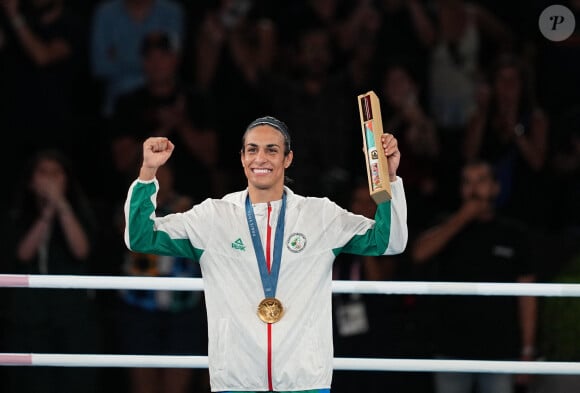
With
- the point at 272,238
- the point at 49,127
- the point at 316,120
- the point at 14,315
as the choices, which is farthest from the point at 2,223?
the point at 272,238

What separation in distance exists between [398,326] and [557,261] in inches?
48.8

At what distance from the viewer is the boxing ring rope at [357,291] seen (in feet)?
16.9

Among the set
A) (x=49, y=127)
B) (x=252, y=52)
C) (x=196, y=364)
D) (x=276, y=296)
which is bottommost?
(x=196, y=364)

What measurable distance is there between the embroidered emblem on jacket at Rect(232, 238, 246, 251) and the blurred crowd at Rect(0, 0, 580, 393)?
8.23ft

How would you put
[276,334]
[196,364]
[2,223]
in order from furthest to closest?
[2,223] → [196,364] → [276,334]

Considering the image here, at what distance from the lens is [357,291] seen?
5.19 m

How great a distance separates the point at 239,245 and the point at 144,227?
1.12 ft

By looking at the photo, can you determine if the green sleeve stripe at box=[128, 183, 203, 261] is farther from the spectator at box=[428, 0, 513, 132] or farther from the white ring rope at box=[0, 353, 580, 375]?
the spectator at box=[428, 0, 513, 132]

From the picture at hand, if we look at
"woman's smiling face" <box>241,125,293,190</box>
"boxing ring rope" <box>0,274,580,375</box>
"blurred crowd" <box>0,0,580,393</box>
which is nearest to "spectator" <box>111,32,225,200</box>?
"blurred crowd" <box>0,0,580,393</box>

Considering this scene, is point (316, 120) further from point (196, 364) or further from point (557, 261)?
point (196, 364)

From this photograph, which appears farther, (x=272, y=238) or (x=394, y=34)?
(x=394, y=34)

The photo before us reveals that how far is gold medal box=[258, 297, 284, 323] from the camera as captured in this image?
4090 mm

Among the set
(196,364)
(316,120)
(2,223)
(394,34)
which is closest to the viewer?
(196,364)

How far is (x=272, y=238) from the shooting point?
417 centimetres
